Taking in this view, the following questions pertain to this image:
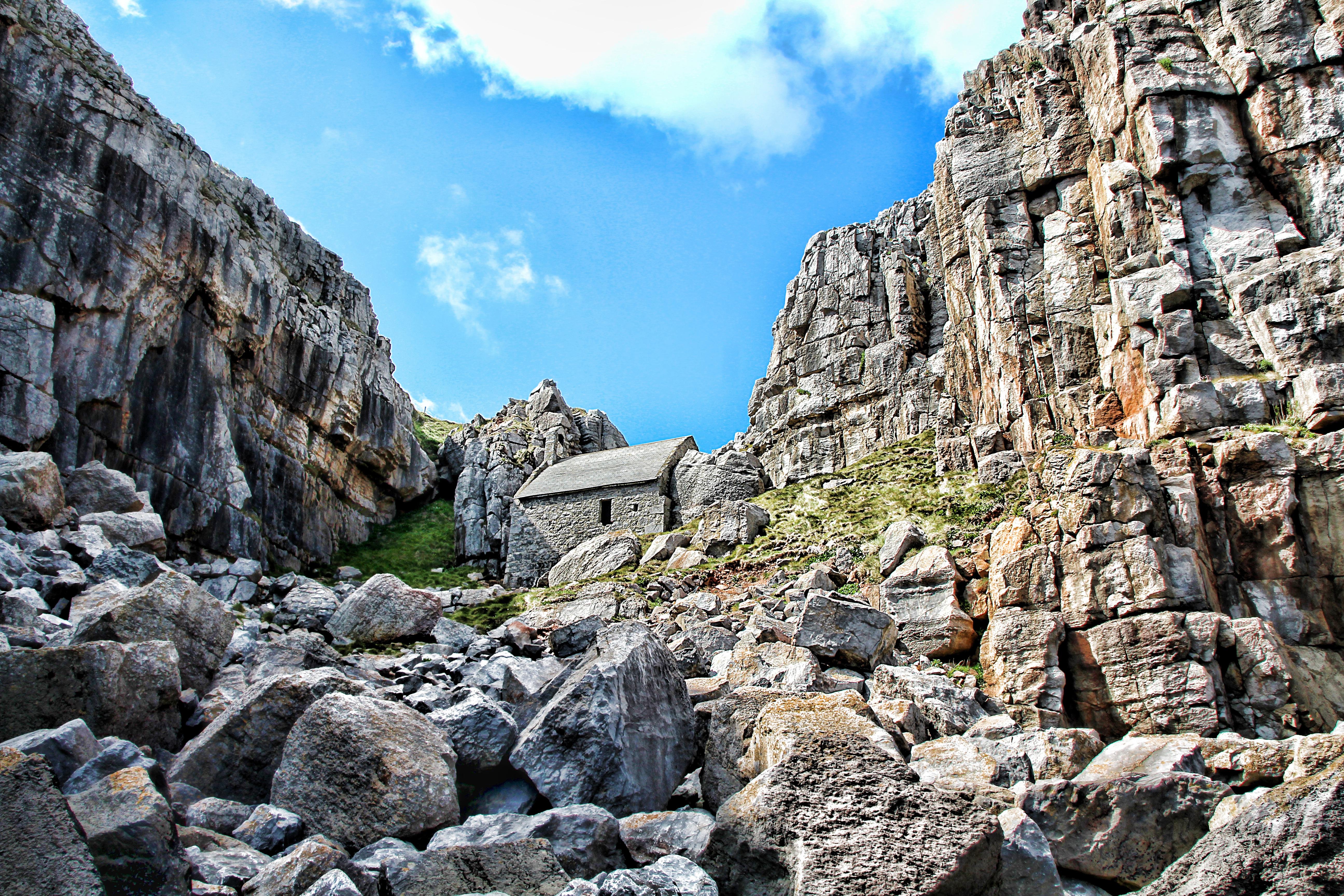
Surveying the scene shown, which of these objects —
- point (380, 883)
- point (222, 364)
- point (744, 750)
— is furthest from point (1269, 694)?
point (222, 364)

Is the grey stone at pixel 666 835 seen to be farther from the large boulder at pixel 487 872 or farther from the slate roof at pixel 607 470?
the slate roof at pixel 607 470

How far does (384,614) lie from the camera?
1473 centimetres

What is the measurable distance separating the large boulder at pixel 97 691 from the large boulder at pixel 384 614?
670 centimetres

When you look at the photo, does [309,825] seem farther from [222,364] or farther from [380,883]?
[222,364]

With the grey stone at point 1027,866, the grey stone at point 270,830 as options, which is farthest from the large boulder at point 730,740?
the grey stone at point 270,830

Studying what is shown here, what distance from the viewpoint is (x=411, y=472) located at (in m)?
41.8

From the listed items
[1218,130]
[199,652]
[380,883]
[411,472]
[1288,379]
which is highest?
[1218,130]

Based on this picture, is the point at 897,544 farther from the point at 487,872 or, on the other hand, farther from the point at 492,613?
the point at 487,872

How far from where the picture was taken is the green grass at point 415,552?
34000 mm

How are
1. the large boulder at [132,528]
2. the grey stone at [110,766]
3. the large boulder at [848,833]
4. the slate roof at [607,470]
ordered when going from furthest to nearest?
the slate roof at [607,470] → the large boulder at [132,528] → the grey stone at [110,766] → the large boulder at [848,833]

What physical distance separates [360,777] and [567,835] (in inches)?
74.3

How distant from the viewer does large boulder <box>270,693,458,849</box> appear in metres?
6.15

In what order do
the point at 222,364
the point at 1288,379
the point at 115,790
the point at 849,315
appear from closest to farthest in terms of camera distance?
1. the point at 115,790
2. the point at 1288,379
3. the point at 222,364
4. the point at 849,315

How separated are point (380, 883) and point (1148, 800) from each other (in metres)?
6.09
